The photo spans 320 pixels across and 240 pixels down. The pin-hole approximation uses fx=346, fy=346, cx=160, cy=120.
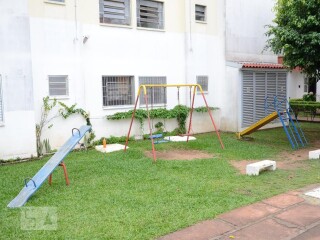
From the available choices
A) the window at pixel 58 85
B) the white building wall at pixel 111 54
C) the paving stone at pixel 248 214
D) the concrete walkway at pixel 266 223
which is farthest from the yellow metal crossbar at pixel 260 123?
the window at pixel 58 85

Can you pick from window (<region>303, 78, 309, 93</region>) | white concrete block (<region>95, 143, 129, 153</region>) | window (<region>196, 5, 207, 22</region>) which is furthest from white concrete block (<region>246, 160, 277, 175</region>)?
window (<region>303, 78, 309, 93</region>)

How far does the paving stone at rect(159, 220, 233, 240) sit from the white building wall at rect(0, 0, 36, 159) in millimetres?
6459

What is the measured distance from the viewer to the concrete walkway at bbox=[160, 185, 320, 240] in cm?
475

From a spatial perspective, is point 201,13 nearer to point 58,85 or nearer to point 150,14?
point 150,14

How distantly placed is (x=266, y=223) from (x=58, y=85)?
7963mm

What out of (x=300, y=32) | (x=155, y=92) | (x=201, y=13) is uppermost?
(x=201, y=13)

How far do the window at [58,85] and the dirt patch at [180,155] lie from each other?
3.30 meters

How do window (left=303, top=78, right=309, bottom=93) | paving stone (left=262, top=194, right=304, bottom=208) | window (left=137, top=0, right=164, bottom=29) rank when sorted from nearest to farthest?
1. paving stone (left=262, top=194, right=304, bottom=208)
2. window (left=137, top=0, right=164, bottom=29)
3. window (left=303, top=78, right=309, bottom=93)

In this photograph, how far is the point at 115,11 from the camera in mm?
12141

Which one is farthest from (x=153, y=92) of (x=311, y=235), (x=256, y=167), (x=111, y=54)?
(x=311, y=235)

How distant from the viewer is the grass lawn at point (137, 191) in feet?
16.6

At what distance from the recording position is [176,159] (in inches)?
381

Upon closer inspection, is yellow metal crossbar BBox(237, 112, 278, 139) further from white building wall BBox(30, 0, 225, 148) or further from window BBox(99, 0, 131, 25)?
window BBox(99, 0, 131, 25)

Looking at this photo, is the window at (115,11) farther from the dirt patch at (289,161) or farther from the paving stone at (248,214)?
the paving stone at (248,214)
